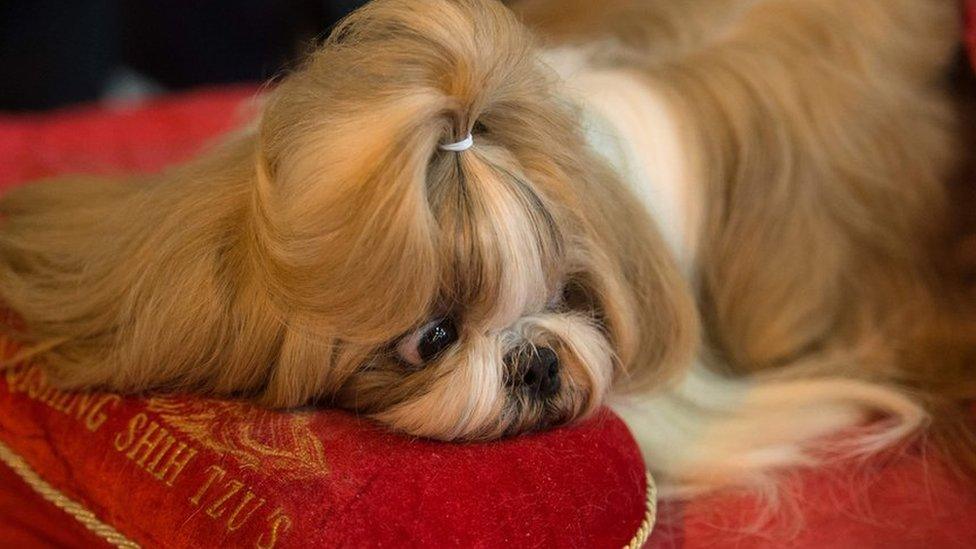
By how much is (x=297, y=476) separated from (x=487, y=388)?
219mm

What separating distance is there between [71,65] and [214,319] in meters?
1.99

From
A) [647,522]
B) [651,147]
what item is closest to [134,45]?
[651,147]

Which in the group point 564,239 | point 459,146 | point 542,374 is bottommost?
point 542,374

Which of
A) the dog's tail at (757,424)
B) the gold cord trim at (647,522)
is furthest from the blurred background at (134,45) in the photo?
the gold cord trim at (647,522)

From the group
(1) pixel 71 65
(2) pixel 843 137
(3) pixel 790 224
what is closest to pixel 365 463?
(3) pixel 790 224

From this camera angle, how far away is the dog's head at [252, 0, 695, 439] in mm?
1042

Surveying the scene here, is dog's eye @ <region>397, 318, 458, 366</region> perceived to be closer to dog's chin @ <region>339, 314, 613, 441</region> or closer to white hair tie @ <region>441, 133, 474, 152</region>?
dog's chin @ <region>339, 314, 613, 441</region>

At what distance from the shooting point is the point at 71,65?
2.84 meters

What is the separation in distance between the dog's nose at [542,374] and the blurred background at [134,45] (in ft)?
5.33

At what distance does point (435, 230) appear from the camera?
1.05m

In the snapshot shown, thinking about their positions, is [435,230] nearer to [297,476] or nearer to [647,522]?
[297,476]

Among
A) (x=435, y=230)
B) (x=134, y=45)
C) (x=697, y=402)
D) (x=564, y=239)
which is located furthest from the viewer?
(x=134, y=45)

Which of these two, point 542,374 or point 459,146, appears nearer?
point 459,146

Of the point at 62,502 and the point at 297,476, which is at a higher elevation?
the point at 297,476
